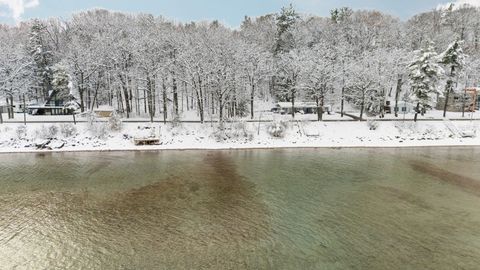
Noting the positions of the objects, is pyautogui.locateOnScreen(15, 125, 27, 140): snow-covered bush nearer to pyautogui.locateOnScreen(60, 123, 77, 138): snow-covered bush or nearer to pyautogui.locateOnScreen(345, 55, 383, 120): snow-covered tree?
pyautogui.locateOnScreen(60, 123, 77, 138): snow-covered bush

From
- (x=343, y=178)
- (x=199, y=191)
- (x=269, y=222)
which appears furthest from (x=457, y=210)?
(x=199, y=191)

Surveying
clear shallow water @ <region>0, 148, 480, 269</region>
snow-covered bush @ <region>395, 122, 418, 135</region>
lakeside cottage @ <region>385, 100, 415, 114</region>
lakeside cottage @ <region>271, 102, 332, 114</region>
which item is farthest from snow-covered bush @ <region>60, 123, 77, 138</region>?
lakeside cottage @ <region>385, 100, 415, 114</region>

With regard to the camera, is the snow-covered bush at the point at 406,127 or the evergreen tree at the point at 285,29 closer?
the snow-covered bush at the point at 406,127

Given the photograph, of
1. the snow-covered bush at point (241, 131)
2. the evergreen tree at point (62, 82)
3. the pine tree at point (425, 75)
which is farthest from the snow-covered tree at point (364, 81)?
the evergreen tree at point (62, 82)

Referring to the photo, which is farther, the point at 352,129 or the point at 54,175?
the point at 352,129

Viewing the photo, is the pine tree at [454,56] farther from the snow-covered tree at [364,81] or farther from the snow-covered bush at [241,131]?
the snow-covered bush at [241,131]

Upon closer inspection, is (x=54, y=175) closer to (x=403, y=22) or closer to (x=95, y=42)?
(x=95, y=42)

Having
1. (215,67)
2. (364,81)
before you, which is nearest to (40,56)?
(215,67)

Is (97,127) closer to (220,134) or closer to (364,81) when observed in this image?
(220,134)
